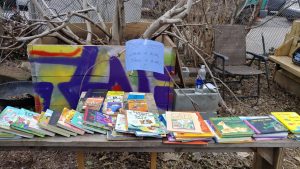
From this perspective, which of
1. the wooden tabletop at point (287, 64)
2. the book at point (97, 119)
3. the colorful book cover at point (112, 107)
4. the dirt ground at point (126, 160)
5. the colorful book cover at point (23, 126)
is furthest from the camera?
the wooden tabletop at point (287, 64)

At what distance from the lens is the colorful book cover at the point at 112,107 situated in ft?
6.95

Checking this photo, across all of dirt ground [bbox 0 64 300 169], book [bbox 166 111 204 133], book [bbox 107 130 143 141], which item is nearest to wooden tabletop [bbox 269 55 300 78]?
dirt ground [bbox 0 64 300 169]

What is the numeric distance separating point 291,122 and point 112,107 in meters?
1.34

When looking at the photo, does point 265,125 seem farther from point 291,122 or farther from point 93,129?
point 93,129

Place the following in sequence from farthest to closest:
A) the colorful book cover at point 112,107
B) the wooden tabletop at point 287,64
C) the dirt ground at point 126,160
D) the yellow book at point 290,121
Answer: the wooden tabletop at point 287,64 < the dirt ground at point 126,160 < the colorful book cover at point 112,107 < the yellow book at point 290,121

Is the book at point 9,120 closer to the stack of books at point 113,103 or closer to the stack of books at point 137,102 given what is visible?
the stack of books at point 113,103

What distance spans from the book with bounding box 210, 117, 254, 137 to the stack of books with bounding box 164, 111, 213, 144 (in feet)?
0.28

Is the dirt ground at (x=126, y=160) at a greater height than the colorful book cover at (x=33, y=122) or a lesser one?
lesser

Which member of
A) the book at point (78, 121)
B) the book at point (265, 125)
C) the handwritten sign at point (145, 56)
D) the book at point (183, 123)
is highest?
the handwritten sign at point (145, 56)

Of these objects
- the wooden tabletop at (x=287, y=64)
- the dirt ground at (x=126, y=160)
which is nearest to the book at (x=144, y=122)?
the dirt ground at (x=126, y=160)

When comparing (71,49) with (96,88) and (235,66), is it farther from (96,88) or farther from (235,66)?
(235,66)

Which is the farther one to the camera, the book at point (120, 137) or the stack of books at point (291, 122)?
the stack of books at point (291, 122)

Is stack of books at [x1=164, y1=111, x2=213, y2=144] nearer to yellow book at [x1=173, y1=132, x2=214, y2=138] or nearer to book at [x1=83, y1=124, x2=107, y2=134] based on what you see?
yellow book at [x1=173, y1=132, x2=214, y2=138]

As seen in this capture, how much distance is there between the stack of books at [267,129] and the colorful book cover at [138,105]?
76 centimetres
